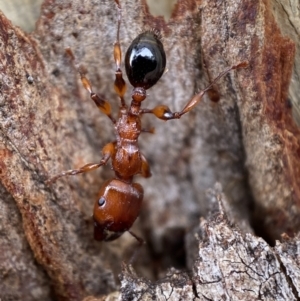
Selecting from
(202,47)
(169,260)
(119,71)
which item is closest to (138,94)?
(119,71)

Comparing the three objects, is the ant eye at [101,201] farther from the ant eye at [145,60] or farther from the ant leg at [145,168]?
the ant eye at [145,60]

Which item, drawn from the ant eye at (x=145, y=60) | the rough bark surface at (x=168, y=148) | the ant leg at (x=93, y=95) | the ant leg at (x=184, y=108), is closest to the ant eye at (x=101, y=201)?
the rough bark surface at (x=168, y=148)

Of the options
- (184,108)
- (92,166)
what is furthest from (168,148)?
(92,166)

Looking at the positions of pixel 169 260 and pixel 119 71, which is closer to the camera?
pixel 119 71

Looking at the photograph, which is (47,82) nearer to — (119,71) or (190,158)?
(119,71)

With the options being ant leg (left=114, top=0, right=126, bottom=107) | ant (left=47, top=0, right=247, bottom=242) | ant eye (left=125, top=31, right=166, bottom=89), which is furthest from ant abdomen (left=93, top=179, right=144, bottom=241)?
ant eye (left=125, top=31, right=166, bottom=89)

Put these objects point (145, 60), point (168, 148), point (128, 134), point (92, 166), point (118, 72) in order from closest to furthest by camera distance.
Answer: point (145, 60) → point (118, 72) → point (92, 166) → point (128, 134) → point (168, 148)

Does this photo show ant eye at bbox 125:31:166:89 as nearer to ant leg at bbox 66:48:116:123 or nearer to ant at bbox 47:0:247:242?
ant at bbox 47:0:247:242

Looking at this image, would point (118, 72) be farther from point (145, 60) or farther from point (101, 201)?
point (101, 201)
